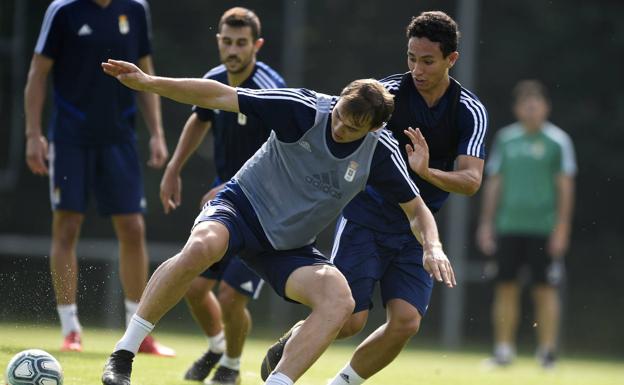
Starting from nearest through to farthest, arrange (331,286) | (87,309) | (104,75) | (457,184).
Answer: (331,286) < (457,184) < (104,75) < (87,309)

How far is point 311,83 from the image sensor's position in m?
14.2

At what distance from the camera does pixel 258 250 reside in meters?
6.14

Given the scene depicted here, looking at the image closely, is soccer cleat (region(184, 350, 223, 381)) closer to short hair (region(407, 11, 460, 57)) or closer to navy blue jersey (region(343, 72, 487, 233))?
navy blue jersey (region(343, 72, 487, 233))

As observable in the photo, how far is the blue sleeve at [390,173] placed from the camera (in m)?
6.07

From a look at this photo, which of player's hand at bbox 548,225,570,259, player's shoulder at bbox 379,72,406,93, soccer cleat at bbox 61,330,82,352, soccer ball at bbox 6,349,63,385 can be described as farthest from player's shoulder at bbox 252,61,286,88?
player's hand at bbox 548,225,570,259

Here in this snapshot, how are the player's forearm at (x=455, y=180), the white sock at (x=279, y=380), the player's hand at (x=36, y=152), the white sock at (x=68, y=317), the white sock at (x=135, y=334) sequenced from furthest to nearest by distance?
the player's hand at (x=36, y=152)
the white sock at (x=68, y=317)
the player's forearm at (x=455, y=180)
the white sock at (x=135, y=334)
the white sock at (x=279, y=380)

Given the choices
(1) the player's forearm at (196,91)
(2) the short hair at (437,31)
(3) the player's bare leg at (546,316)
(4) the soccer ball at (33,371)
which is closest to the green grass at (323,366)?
(3) the player's bare leg at (546,316)

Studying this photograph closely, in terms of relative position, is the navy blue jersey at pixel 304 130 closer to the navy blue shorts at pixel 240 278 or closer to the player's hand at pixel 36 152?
the navy blue shorts at pixel 240 278

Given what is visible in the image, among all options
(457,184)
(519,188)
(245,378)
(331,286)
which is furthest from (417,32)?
(519,188)

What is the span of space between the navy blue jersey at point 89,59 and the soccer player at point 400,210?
7.90ft

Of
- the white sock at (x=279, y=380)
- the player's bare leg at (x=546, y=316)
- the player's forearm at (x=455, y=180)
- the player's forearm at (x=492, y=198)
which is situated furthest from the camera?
the player's forearm at (x=492, y=198)

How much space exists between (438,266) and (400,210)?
0.90m

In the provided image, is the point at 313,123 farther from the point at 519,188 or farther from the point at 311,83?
the point at 311,83

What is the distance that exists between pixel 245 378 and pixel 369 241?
4.88 ft
